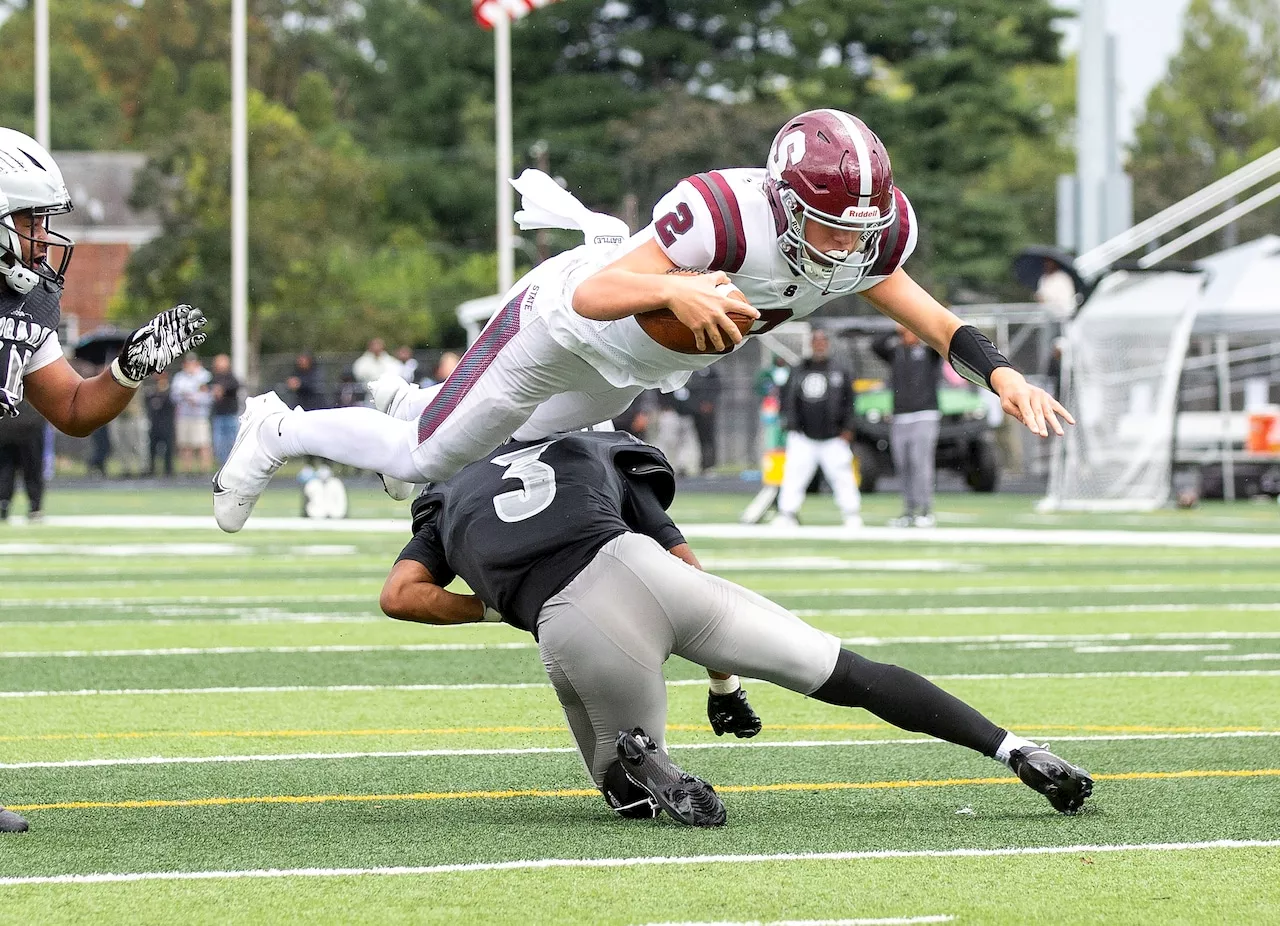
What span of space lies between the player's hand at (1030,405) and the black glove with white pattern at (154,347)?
204 centimetres

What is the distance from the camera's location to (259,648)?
8.77 metres

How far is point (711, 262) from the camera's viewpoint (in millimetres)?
4883

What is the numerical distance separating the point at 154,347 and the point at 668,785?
5.67ft

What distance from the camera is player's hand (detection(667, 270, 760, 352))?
455 centimetres

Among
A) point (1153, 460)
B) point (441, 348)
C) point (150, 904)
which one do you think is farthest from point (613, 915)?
point (441, 348)

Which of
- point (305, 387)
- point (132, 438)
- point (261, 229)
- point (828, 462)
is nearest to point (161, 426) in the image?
point (132, 438)

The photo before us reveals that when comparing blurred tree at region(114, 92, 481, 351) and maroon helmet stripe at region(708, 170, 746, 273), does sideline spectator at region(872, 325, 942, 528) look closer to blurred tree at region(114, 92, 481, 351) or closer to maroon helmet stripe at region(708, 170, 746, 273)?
maroon helmet stripe at region(708, 170, 746, 273)

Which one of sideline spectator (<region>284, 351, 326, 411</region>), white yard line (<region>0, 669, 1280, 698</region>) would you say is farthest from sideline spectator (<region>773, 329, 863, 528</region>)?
sideline spectator (<region>284, 351, 326, 411</region>)

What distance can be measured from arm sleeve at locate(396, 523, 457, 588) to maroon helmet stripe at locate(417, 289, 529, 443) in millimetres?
268

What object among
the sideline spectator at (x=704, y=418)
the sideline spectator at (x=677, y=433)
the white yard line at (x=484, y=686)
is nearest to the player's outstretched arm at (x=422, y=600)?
the white yard line at (x=484, y=686)

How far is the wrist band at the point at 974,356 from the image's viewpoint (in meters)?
5.15

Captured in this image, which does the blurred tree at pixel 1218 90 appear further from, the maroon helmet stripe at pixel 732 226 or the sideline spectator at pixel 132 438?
the maroon helmet stripe at pixel 732 226

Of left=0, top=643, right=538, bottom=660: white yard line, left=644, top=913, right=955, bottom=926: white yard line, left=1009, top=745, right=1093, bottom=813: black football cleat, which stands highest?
left=1009, top=745, right=1093, bottom=813: black football cleat

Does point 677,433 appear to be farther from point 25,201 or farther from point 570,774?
point 25,201
